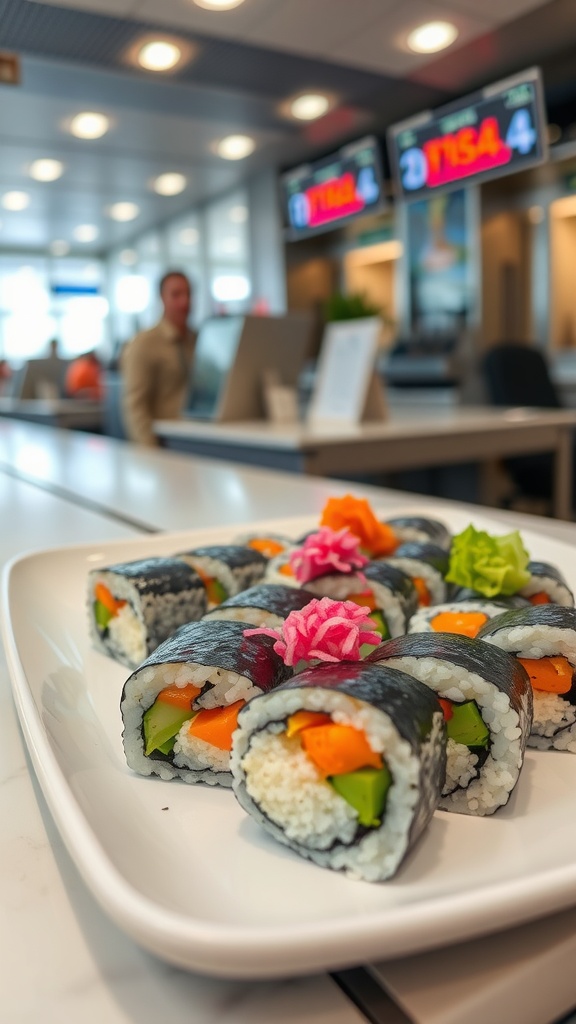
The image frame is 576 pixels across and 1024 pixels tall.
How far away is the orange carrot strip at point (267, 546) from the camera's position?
0.90 meters

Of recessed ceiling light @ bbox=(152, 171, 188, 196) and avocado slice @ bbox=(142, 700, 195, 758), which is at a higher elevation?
recessed ceiling light @ bbox=(152, 171, 188, 196)

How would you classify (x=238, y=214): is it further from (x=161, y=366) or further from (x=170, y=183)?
(x=161, y=366)

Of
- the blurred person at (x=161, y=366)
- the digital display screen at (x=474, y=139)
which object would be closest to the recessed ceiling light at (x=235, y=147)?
the digital display screen at (x=474, y=139)

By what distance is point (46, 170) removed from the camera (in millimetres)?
7895

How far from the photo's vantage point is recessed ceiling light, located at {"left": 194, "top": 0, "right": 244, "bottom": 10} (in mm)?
4039

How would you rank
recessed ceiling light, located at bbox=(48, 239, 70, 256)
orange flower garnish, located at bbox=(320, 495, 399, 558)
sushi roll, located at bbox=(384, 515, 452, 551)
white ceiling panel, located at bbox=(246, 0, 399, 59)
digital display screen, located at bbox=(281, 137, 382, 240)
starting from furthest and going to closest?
recessed ceiling light, located at bbox=(48, 239, 70, 256) → digital display screen, located at bbox=(281, 137, 382, 240) → white ceiling panel, located at bbox=(246, 0, 399, 59) → sushi roll, located at bbox=(384, 515, 452, 551) → orange flower garnish, located at bbox=(320, 495, 399, 558)

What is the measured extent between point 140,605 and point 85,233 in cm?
1159

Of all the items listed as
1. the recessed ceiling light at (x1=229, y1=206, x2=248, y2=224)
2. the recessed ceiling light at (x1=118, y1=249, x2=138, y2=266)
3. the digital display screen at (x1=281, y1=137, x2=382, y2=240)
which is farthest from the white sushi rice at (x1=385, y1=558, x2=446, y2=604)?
the recessed ceiling light at (x1=118, y1=249, x2=138, y2=266)

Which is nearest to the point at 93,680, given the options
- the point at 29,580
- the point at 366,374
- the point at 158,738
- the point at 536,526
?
the point at 158,738

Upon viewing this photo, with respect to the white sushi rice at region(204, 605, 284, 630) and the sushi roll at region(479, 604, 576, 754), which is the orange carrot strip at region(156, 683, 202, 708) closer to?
the white sushi rice at region(204, 605, 284, 630)

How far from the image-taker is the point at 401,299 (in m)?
7.42

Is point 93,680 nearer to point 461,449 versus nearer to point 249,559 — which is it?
point 249,559

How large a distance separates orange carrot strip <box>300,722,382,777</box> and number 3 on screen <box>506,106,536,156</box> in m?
3.61

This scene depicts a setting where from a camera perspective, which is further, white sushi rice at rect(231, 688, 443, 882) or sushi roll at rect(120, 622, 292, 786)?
sushi roll at rect(120, 622, 292, 786)
